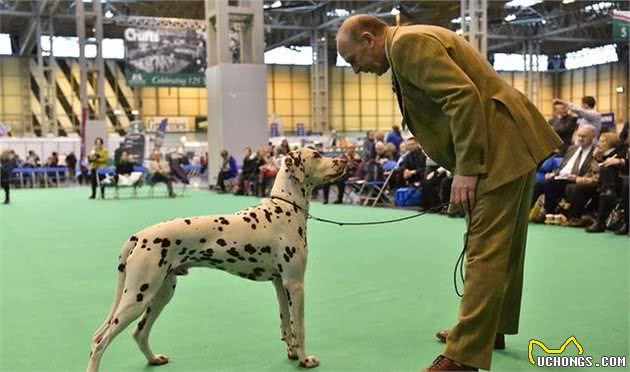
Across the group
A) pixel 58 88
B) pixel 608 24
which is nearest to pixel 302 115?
pixel 58 88

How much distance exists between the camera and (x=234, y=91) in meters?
19.6

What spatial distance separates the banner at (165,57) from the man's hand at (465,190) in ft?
76.6

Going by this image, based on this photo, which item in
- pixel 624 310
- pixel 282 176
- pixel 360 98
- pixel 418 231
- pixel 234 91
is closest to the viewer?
pixel 282 176

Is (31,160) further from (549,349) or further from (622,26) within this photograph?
(549,349)

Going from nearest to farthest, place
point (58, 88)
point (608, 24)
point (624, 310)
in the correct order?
point (624, 310) < point (608, 24) < point (58, 88)

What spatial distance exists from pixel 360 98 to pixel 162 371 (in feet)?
151

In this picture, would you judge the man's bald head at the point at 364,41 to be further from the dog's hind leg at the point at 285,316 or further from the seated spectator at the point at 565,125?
the seated spectator at the point at 565,125

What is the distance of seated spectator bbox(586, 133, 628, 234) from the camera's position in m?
8.30

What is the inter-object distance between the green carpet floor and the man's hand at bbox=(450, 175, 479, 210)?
Answer: 3.16ft

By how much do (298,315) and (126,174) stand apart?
1649 centimetres

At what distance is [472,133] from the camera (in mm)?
2705

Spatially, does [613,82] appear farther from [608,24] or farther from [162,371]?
[162,371]

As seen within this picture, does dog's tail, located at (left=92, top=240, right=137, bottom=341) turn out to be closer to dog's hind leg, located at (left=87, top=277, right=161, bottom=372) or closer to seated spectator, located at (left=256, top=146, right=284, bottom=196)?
dog's hind leg, located at (left=87, top=277, right=161, bottom=372)

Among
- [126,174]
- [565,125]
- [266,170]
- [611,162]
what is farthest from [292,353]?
[126,174]
